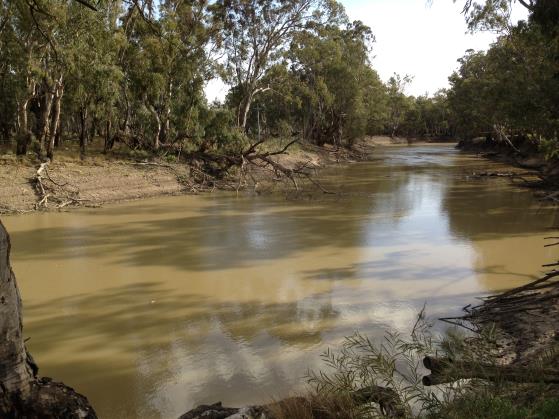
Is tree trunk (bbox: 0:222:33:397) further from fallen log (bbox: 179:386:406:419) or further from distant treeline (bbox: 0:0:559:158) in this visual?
distant treeline (bbox: 0:0:559:158)

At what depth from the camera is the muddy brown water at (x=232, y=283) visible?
4867 millimetres

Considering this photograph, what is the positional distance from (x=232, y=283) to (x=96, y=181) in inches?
395

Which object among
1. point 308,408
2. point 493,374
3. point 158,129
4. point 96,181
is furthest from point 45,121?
point 493,374

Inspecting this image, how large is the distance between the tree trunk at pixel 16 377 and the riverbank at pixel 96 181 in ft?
39.8

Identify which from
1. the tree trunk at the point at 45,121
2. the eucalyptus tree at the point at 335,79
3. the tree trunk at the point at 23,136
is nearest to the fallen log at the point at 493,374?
the tree trunk at the point at 45,121

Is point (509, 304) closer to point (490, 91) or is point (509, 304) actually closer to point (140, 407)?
point (140, 407)

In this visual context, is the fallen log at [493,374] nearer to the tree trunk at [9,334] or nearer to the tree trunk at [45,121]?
the tree trunk at [9,334]

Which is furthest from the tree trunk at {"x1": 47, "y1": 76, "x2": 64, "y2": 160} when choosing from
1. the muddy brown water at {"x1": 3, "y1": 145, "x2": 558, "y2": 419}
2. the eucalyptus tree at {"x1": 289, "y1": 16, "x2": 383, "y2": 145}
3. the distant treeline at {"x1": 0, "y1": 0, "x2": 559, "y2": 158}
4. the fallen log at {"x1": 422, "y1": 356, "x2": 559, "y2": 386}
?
the fallen log at {"x1": 422, "y1": 356, "x2": 559, "y2": 386}

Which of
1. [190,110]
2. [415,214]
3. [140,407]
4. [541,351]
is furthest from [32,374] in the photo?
[190,110]

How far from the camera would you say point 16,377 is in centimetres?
245

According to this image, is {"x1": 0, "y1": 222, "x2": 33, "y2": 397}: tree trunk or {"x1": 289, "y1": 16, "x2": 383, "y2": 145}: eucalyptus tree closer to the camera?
{"x1": 0, "y1": 222, "x2": 33, "y2": 397}: tree trunk

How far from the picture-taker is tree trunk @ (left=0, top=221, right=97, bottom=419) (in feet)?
7.82

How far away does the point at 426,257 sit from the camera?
29.3ft

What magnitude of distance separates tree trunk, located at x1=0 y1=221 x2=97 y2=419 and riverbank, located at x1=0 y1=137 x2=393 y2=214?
12.1m
